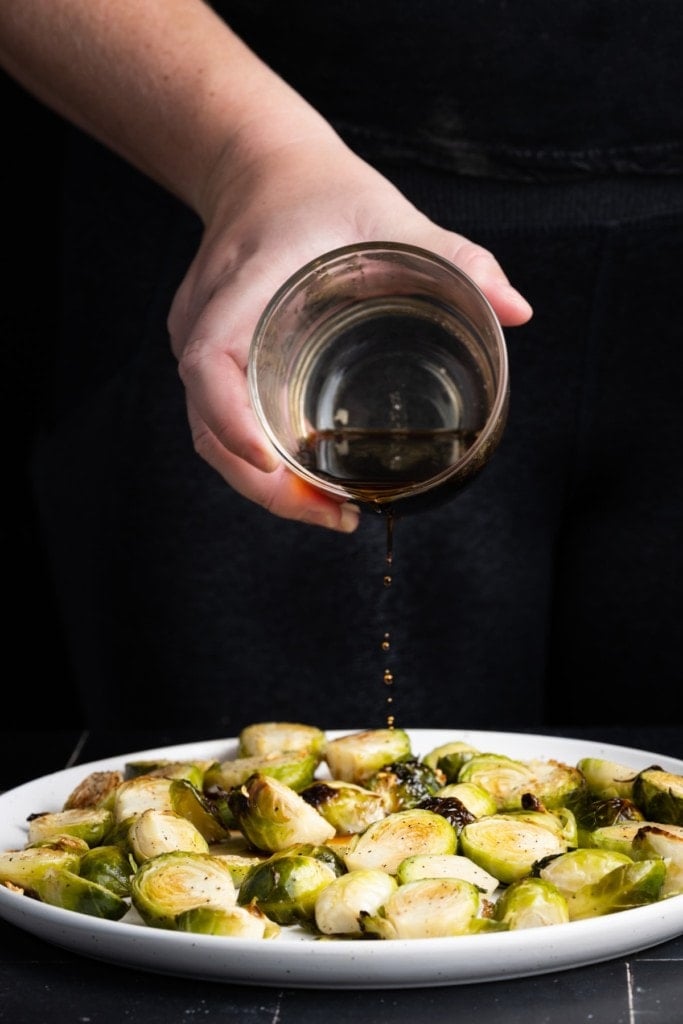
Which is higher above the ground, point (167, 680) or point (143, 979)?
point (167, 680)

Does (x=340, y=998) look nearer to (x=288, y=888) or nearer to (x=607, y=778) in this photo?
(x=288, y=888)

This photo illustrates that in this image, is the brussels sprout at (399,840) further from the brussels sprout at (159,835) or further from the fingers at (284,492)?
the fingers at (284,492)

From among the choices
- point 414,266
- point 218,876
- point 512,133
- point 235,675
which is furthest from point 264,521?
point 218,876

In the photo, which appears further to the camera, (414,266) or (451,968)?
(414,266)

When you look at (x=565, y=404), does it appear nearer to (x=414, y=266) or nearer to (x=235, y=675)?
(x=235, y=675)

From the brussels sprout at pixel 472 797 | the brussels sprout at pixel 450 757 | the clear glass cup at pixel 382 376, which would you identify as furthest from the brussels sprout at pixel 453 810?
the clear glass cup at pixel 382 376

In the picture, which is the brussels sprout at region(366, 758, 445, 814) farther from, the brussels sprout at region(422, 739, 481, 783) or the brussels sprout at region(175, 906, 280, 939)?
the brussels sprout at region(175, 906, 280, 939)
